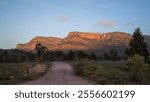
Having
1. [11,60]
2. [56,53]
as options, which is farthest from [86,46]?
[11,60]

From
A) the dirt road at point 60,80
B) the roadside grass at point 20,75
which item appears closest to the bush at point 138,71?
the dirt road at point 60,80

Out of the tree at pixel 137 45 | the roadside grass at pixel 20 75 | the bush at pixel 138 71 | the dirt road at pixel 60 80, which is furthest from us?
the tree at pixel 137 45

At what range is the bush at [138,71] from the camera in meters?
25.5

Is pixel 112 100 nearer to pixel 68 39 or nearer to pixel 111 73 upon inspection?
pixel 111 73

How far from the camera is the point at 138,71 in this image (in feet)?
90.4

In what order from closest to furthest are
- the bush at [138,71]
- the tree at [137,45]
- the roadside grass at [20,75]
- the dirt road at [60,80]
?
the dirt road at [60,80] → the bush at [138,71] → the roadside grass at [20,75] → the tree at [137,45]

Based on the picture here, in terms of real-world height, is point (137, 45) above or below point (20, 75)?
above

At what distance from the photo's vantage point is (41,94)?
15.3 meters

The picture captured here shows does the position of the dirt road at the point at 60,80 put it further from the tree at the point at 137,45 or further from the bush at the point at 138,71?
the tree at the point at 137,45

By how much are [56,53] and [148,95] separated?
76.3m

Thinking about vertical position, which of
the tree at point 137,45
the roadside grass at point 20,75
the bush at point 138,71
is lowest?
the roadside grass at point 20,75

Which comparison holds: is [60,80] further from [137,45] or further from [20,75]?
[137,45]

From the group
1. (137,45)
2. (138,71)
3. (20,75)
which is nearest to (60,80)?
(20,75)

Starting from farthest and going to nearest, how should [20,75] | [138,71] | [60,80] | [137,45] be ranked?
[137,45] → [20,75] → [138,71] → [60,80]
